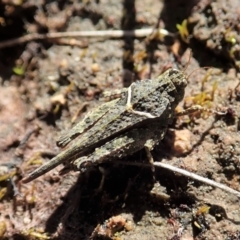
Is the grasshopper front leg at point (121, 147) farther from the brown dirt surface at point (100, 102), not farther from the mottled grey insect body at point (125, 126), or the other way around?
the brown dirt surface at point (100, 102)

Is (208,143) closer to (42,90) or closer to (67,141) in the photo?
(67,141)

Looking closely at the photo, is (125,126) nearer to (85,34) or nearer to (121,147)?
(121,147)

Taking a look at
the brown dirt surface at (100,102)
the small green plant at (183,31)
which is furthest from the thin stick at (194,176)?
the small green plant at (183,31)

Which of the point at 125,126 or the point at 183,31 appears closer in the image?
the point at 125,126

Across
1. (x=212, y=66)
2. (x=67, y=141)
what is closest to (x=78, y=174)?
(x=67, y=141)

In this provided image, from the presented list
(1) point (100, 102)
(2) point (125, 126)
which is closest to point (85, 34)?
(1) point (100, 102)

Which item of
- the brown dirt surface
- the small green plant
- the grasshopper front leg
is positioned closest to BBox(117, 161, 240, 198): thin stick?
the brown dirt surface
